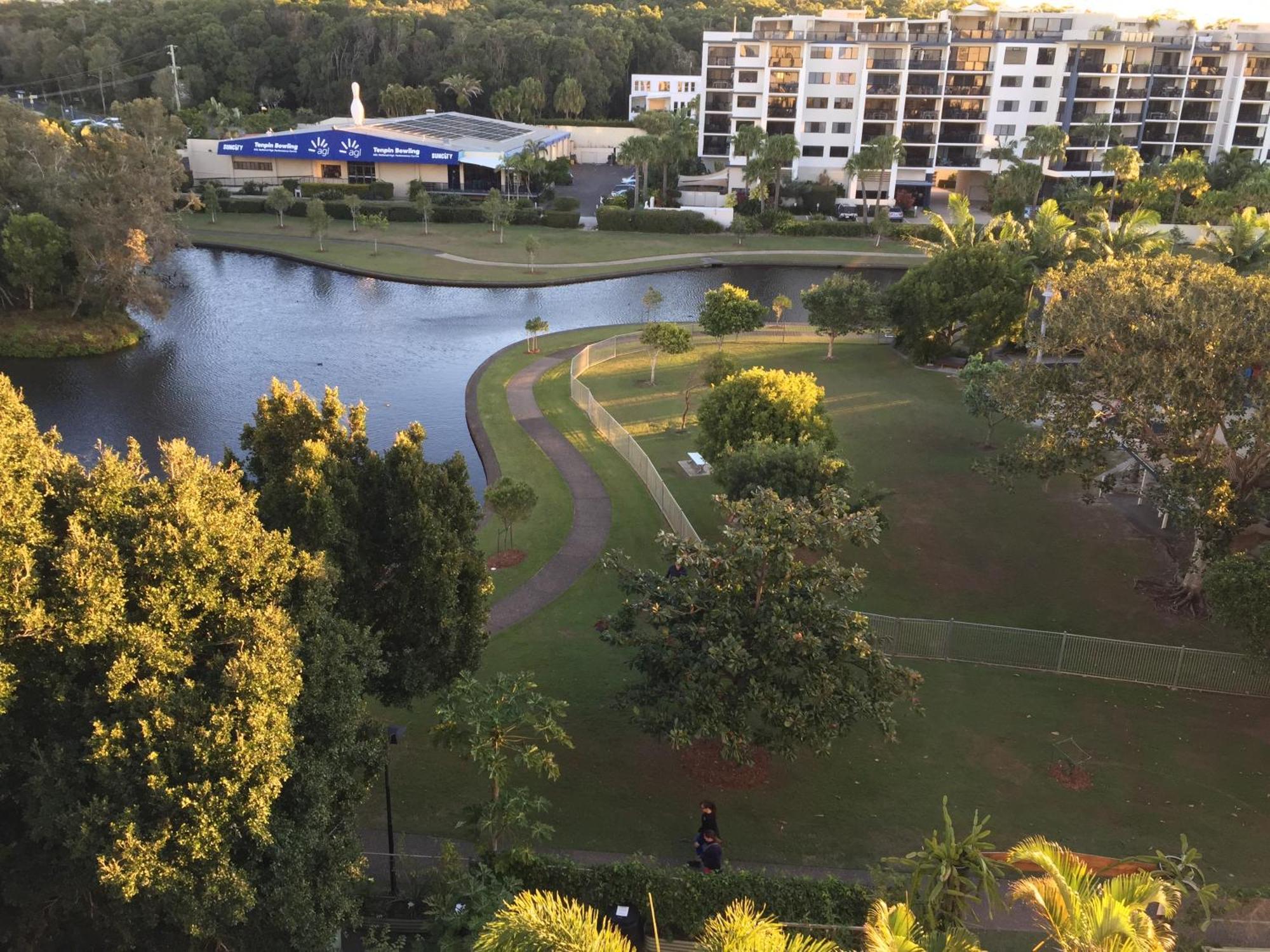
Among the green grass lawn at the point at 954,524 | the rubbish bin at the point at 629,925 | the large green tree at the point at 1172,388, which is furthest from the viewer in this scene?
the green grass lawn at the point at 954,524

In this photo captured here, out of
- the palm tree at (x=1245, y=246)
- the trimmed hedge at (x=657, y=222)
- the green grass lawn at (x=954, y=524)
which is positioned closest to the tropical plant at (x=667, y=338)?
the green grass lawn at (x=954, y=524)

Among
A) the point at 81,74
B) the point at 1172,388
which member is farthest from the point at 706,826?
the point at 81,74

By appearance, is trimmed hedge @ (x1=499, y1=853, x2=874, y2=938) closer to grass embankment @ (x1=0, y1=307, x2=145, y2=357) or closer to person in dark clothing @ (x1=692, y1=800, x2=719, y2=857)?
person in dark clothing @ (x1=692, y1=800, x2=719, y2=857)

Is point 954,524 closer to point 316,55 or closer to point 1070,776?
point 1070,776

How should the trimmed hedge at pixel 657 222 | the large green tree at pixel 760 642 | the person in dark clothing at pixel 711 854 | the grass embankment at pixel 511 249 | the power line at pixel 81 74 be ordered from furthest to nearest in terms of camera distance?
the power line at pixel 81 74, the trimmed hedge at pixel 657 222, the grass embankment at pixel 511 249, the large green tree at pixel 760 642, the person in dark clothing at pixel 711 854

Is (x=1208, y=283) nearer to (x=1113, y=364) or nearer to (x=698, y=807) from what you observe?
(x=1113, y=364)

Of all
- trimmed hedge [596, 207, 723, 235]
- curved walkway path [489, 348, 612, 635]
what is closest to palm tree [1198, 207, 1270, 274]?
curved walkway path [489, 348, 612, 635]

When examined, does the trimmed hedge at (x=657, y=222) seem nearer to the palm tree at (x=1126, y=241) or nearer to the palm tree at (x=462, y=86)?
the palm tree at (x=1126, y=241)
